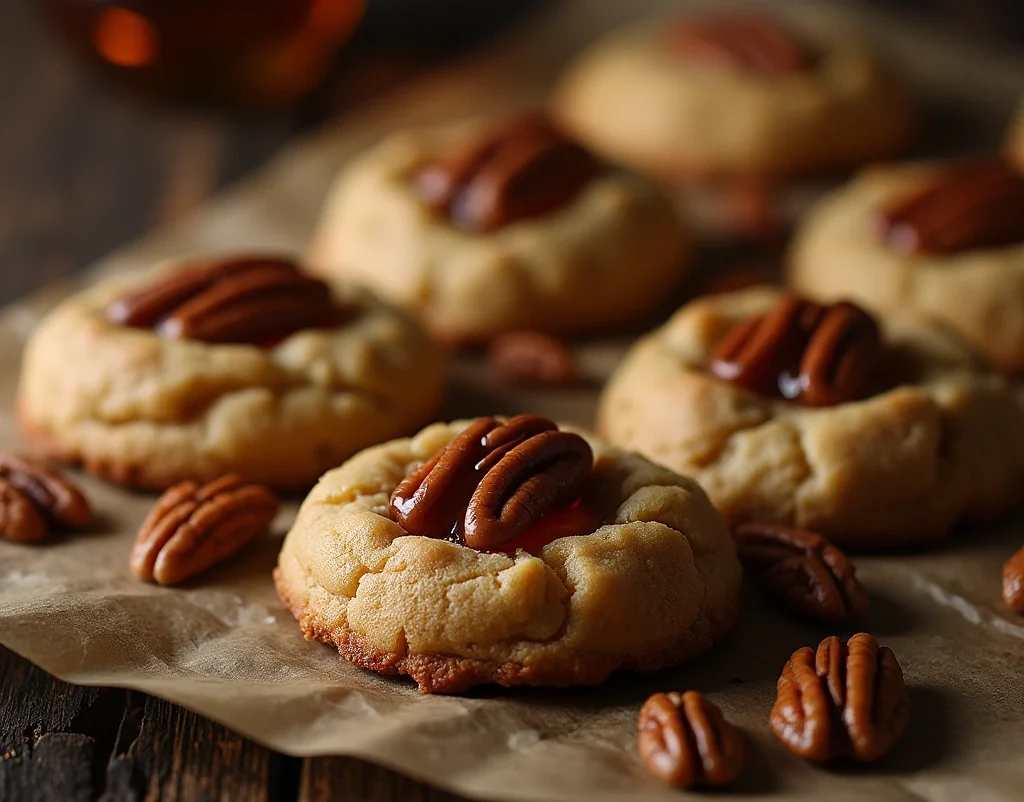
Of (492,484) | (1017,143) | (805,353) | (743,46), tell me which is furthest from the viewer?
(743,46)

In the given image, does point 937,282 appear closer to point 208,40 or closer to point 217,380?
point 217,380

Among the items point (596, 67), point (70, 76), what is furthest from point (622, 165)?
point (70, 76)

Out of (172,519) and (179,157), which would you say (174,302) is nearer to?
(172,519)

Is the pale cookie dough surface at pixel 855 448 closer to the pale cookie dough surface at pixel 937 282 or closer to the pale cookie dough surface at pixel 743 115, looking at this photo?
the pale cookie dough surface at pixel 937 282

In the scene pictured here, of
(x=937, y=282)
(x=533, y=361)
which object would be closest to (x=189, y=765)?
(x=533, y=361)

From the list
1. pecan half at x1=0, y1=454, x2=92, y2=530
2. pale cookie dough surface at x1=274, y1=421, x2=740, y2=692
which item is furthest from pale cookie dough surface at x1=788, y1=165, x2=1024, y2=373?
pecan half at x1=0, y1=454, x2=92, y2=530

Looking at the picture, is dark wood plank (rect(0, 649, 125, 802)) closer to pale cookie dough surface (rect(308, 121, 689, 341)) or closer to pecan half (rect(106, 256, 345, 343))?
pecan half (rect(106, 256, 345, 343))
